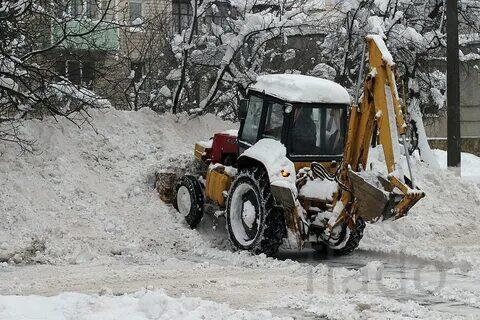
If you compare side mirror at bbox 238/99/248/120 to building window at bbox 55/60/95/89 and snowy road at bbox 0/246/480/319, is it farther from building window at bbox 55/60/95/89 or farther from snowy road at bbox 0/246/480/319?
building window at bbox 55/60/95/89

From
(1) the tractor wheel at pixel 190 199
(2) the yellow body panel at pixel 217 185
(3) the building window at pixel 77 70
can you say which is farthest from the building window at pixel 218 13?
(2) the yellow body panel at pixel 217 185

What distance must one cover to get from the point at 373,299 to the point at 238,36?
854cm

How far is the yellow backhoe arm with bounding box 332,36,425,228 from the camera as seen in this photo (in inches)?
385

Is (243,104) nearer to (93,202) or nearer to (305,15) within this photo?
(93,202)

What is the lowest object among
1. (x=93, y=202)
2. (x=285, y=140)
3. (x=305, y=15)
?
(x=93, y=202)

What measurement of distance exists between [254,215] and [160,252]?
4.77 ft

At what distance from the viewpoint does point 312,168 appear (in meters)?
11.0

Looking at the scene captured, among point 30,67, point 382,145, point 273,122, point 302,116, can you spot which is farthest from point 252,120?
point 30,67

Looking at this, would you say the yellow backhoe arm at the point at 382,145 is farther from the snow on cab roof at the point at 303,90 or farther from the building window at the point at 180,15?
the building window at the point at 180,15

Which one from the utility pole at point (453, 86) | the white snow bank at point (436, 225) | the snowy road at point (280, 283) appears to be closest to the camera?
the snowy road at point (280, 283)

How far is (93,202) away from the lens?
12.7 meters

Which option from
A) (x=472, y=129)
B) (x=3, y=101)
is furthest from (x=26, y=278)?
(x=472, y=129)

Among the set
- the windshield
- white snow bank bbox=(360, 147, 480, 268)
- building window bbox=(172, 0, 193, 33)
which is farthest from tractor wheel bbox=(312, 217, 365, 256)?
building window bbox=(172, 0, 193, 33)

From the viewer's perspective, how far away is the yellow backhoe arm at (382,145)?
32.1ft
